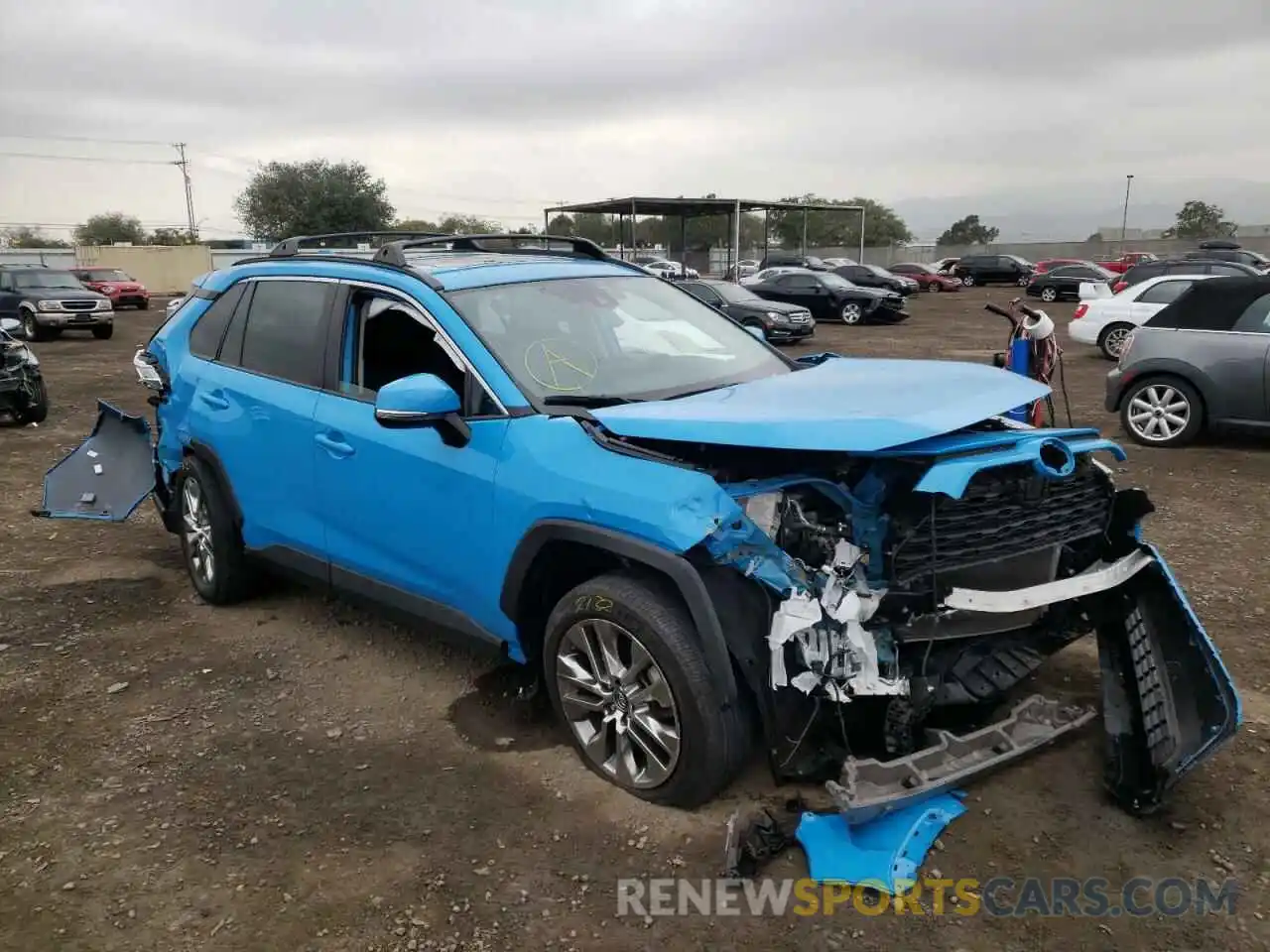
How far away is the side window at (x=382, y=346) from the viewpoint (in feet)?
12.5

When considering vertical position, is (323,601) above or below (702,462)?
below

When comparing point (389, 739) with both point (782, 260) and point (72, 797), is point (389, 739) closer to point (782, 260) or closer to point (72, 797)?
point (72, 797)

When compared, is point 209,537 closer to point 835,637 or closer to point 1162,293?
point 835,637

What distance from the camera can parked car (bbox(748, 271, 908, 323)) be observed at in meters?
24.5

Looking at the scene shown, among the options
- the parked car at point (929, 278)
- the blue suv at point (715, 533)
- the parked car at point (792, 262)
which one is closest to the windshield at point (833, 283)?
the parked car at point (792, 262)

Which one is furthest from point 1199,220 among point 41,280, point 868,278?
point 41,280

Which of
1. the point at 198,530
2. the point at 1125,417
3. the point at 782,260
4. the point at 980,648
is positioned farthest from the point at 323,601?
the point at 782,260

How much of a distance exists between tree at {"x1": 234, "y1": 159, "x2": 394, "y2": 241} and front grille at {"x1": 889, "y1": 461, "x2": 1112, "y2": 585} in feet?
189

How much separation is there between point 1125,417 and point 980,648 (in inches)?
266

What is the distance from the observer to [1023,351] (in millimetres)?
7758

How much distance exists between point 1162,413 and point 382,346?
24.5 feet

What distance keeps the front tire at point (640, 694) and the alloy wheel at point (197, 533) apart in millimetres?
2485

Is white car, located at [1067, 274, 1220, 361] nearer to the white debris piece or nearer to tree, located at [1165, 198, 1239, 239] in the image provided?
the white debris piece

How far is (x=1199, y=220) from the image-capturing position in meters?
64.2
